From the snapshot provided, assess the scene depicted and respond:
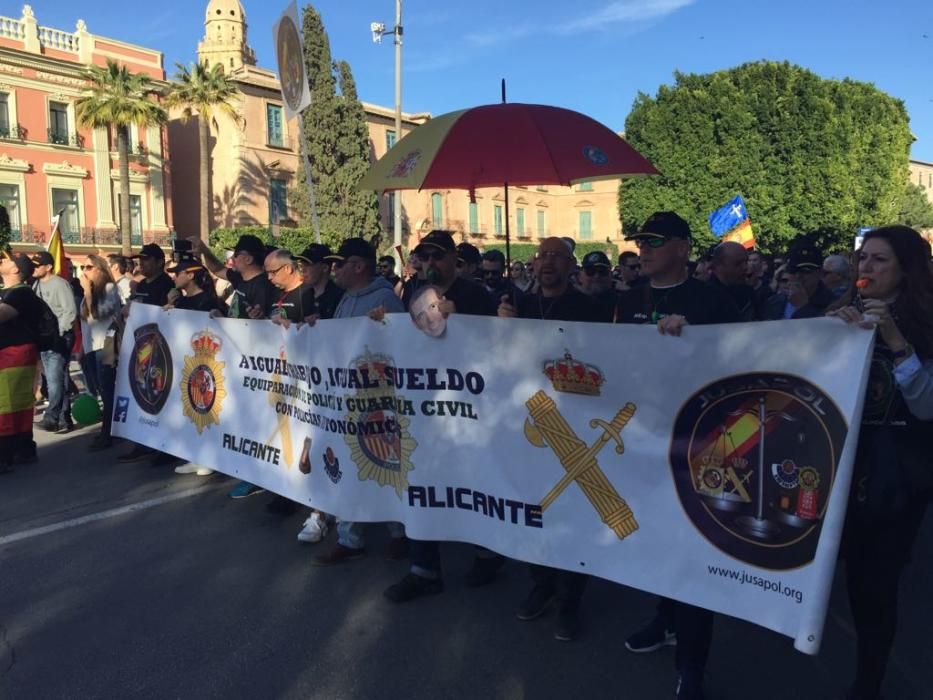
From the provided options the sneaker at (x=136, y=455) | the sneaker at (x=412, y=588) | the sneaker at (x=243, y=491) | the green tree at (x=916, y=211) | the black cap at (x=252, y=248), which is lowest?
the sneaker at (x=412, y=588)

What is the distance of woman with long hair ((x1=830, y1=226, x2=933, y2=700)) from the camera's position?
2.38 meters

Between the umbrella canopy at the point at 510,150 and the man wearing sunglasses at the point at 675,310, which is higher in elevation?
the umbrella canopy at the point at 510,150

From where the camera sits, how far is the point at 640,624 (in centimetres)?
352

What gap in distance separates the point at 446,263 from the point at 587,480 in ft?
4.95

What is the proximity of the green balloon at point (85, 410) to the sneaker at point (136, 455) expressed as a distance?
3.59 feet

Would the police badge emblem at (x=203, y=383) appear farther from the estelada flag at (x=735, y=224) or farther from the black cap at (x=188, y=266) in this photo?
the estelada flag at (x=735, y=224)

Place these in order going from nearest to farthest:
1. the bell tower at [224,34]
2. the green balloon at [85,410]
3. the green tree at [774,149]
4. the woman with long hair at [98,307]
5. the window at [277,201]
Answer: the green balloon at [85,410] → the woman with long hair at [98,307] → the green tree at [774,149] → the window at [277,201] → the bell tower at [224,34]

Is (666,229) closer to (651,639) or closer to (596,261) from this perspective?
(651,639)

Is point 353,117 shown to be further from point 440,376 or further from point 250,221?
point 440,376

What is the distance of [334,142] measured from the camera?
38.6 metres

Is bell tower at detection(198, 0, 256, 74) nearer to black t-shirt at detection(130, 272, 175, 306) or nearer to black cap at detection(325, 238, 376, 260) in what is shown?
black t-shirt at detection(130, 272, 175, 306)

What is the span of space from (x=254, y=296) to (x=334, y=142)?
115ft

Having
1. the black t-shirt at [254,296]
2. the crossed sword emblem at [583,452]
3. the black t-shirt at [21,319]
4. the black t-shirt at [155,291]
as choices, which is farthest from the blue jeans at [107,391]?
the crossed sword emblem at [583,452]

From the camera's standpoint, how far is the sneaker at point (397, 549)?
168 inches
